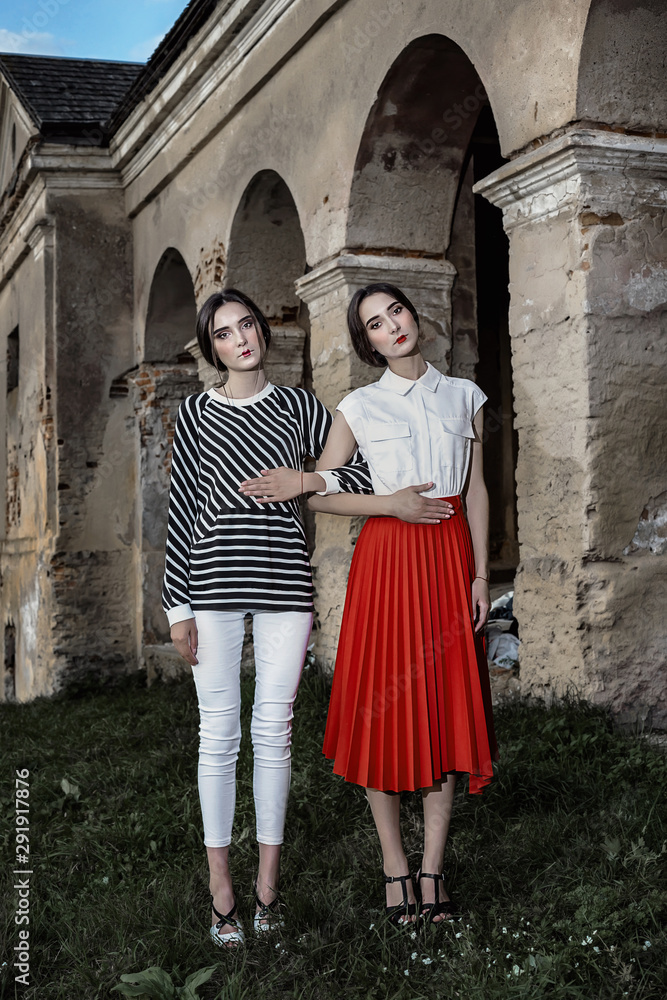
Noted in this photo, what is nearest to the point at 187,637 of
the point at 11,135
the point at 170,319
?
the point at 170,319

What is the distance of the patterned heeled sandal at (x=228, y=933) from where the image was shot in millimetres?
2684

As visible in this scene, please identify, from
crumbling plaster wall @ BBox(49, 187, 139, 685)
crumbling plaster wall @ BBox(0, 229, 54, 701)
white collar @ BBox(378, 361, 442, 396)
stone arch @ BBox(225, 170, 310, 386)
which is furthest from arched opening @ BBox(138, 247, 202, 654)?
white collar @ BBox(378, 361, 442, 396)

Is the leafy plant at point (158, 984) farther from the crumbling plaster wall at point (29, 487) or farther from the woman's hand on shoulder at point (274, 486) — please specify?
the crumbling plaster wall at point (29, 487)

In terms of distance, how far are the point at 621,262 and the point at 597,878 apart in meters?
2.32

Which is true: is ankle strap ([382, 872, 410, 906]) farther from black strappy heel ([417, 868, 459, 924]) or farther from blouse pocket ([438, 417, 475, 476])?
blouse pocket ([438, 417, 475, 476])

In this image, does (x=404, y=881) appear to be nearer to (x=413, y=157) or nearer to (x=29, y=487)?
(x=413, y=157)

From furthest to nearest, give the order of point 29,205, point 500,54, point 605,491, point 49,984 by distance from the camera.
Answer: point 29,205 < point 500,54 < point 605,491 < point 49,984

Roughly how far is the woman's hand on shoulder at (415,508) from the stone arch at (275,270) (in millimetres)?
4694

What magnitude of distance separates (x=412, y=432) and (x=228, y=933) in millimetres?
1467

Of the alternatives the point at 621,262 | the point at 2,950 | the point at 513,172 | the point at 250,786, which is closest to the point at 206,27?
the point at 513,172

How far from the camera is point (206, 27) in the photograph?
7.13 metres

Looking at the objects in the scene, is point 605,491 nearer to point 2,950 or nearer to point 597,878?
point 597,878

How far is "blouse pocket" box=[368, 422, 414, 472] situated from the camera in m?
2.81

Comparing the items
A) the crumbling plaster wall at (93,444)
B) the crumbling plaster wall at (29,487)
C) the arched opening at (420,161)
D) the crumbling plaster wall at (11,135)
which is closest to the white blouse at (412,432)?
the arched opening at (420,161)
